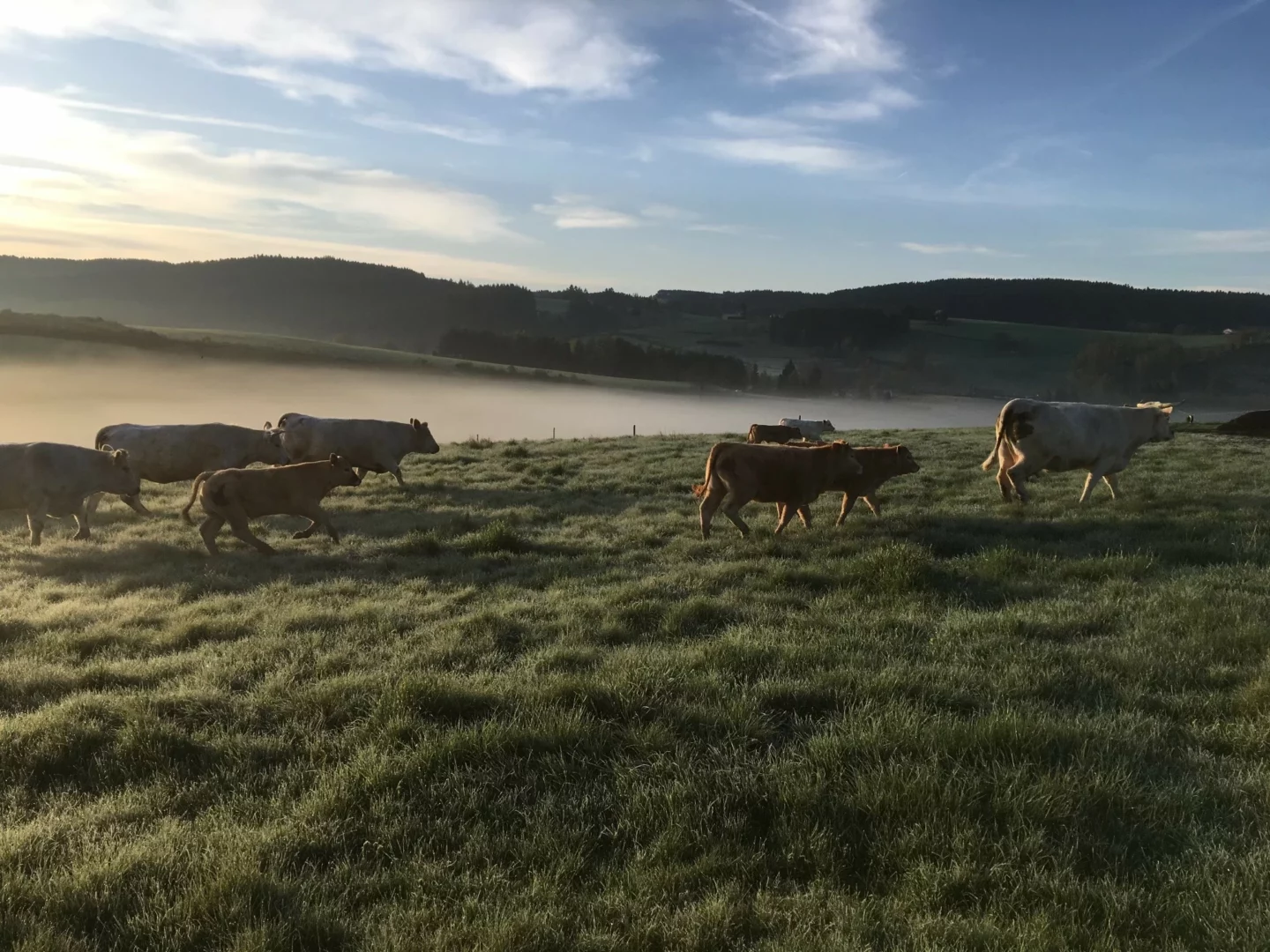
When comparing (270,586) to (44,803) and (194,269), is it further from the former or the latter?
(194,269)

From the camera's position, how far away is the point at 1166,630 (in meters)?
6.22

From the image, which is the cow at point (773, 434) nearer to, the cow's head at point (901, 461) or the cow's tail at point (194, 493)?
the cow's head at point (901, 461)

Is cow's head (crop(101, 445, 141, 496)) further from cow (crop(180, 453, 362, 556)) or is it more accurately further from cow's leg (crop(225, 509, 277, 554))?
cow's leg (crop(225, 509, 277, 554))

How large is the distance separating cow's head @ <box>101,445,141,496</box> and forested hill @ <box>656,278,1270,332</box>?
117948 millimetres

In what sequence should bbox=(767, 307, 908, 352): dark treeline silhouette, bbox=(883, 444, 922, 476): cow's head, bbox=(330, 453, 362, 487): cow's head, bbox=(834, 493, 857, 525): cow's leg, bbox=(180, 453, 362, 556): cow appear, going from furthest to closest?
bbox=(767, 307, 908, 352): dark treeline silhouette → bbox=(883, 444, 922, 476): cow's head → bbox=(330, 453, 362, 487): cow's head → bbox=(834, 493, 857, 525): cow's leg → bbox=(180, 453, 362, 556): cow

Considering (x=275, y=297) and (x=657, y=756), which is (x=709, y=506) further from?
(x=275, y=297)

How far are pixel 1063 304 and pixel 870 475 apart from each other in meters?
135

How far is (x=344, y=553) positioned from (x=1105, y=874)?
31.0ft

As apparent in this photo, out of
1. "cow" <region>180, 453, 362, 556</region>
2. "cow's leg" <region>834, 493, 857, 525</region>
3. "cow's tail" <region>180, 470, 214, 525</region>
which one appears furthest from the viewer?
"cow's tail" <region>180, 470, 214, 525</region>

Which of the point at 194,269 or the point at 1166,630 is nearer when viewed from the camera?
the point at 1166,630

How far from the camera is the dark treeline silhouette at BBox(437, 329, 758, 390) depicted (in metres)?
95.4

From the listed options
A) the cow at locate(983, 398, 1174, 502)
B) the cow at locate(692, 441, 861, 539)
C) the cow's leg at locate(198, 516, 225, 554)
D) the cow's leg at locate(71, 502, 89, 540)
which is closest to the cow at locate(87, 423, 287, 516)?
the cow's leg at locate(71, 502, 89, 540)

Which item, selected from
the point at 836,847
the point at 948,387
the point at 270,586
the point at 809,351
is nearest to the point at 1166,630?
the point at 836,847

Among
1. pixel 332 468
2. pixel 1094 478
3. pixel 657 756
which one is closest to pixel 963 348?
pixel 1094 478
